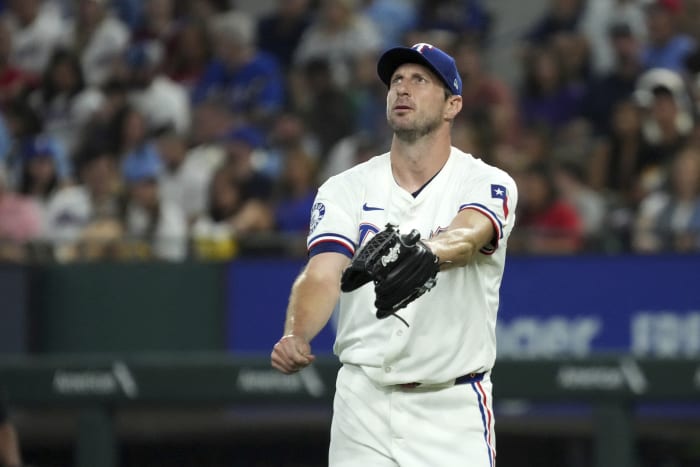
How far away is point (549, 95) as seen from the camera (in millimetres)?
11297

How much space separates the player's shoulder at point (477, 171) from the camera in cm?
473

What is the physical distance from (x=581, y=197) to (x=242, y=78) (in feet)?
11.4

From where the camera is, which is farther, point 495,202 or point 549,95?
point 549,95

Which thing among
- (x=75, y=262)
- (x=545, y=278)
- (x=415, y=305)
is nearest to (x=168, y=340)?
(x=75, y=262)

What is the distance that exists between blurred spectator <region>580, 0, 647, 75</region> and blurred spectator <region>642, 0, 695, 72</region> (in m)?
0.23

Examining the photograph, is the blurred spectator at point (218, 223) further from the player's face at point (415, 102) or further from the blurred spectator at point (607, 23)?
the player's face at point (415, 102)

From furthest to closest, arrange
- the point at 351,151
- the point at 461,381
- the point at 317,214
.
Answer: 1. the point at 351,151
2. the point at 317,214
3. the point at 461,381

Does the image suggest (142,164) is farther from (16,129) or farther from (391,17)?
(391,17)

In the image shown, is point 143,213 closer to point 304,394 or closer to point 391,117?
point 304,394

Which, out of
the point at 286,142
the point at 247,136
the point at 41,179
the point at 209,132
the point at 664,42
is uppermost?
the point at 664,42

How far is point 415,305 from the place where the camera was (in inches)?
186

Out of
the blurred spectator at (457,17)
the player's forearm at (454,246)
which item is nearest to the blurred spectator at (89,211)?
the blurred spectator at (457,17)

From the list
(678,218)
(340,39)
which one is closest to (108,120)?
(340,39)

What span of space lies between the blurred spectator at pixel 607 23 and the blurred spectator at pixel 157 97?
347 centimetres
